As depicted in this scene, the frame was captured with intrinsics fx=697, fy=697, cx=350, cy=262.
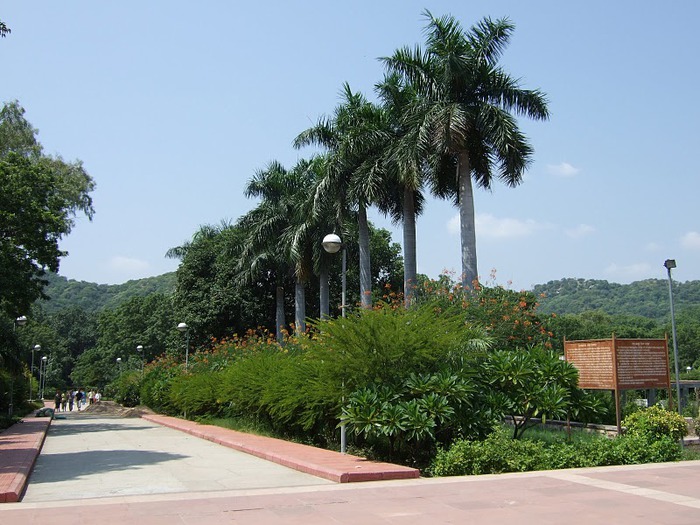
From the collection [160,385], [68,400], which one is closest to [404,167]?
[160,385]

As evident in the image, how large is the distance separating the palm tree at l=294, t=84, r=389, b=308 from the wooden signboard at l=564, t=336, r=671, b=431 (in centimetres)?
1193

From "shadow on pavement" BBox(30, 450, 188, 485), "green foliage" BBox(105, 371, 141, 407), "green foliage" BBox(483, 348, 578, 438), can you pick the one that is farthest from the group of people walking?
"green foliage" BBox(483, 348, 578, 438)

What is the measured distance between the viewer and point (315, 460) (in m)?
13.2

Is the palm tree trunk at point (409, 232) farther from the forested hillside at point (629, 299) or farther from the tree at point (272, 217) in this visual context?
the forested hillside at point (629, 299)

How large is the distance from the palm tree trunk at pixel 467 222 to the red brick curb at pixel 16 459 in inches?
540

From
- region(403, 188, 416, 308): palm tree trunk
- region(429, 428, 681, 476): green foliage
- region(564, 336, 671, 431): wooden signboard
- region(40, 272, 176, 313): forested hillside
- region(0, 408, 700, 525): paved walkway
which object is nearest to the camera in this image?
region(0, 408, 700, 525): paved walkway

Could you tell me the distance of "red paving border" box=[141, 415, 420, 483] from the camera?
1134 centimetres

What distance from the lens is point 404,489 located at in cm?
1040

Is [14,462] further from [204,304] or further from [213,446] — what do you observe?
[204,304]

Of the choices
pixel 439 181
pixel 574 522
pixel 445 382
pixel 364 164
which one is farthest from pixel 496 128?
pixel 574 522

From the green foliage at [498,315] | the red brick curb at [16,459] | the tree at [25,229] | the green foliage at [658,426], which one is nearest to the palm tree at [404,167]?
the green foliage at [498,315]

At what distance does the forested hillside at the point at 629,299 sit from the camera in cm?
12799

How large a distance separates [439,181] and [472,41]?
5.34m

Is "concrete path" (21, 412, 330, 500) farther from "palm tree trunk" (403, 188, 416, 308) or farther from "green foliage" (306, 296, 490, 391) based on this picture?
"palm tree trunk" (403, 188, 416, 308)
